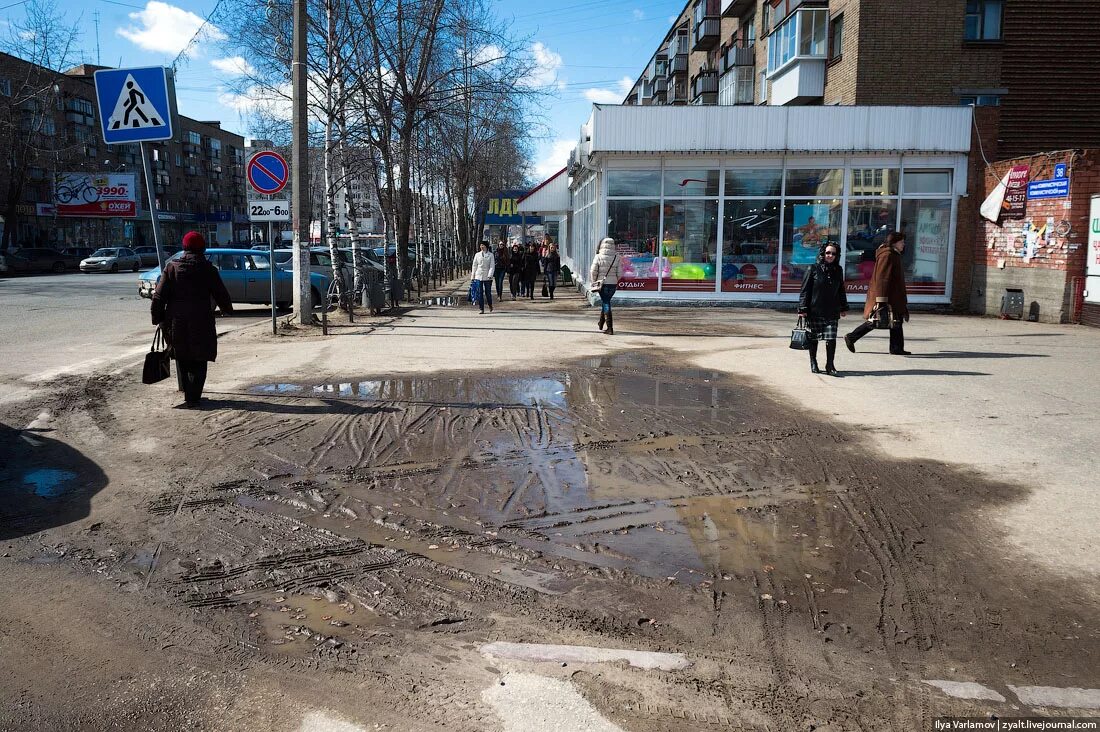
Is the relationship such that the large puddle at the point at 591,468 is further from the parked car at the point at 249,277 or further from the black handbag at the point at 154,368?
the parked car at the point at 249,277

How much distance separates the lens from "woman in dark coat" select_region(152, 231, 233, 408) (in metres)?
8.23

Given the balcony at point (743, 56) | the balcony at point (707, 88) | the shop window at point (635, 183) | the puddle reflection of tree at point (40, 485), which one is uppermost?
the balcony at point (707, 88)

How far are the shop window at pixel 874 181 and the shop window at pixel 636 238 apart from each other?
485cm

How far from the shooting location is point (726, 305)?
2133cm

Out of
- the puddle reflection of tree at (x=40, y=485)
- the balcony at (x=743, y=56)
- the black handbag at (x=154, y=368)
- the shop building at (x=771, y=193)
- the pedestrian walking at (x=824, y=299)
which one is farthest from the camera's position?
the balcony at (x=743, y=56)

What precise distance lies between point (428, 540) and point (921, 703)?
2.72m

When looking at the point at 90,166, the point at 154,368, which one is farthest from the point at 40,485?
the point at 90,166

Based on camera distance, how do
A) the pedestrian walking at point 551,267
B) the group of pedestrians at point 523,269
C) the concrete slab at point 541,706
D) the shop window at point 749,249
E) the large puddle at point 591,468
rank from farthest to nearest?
the pedestrian walking at point 551,267, the group of pedestrians at point 523,269, the shop window at point 749,249, the large puddle at point 591,468, the concrete slab at point 541,706

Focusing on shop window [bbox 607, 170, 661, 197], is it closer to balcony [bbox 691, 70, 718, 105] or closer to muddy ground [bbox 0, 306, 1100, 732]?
muddy ground [bbox 0, 306, 1100, 732]

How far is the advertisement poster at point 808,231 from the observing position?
21.1 m

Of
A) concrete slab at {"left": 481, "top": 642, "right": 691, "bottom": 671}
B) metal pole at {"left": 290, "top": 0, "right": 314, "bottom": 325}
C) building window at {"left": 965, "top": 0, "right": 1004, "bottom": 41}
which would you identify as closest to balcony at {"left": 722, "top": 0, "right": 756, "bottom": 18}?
building window at {"left": 965, "top": 0, "right": 1004, "bottom": 41}

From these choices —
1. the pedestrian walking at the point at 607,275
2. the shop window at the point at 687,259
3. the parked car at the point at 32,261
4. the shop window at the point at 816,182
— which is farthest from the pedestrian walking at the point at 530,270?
the parked car at the point at 32,261

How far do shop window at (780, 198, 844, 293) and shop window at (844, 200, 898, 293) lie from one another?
A: 1.23 ft

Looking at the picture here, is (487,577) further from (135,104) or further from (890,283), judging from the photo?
(890,283)
